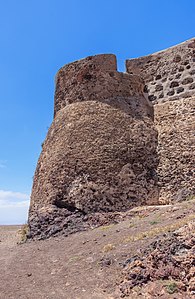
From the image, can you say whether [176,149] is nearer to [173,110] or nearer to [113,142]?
[173,110]

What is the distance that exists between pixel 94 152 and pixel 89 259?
530 cm

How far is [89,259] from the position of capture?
7.70 m

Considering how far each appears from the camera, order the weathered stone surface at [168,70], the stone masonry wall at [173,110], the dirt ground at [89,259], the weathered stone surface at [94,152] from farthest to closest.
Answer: the weathered stone surface at [168,70], the stone masonry wall at [173,110], the weathered stone surface at [94,152], the dirt ground at [89,259]

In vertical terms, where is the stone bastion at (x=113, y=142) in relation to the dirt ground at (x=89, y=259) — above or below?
above

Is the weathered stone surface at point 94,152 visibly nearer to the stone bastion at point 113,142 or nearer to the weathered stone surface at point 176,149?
the stone bastion at point 113,142

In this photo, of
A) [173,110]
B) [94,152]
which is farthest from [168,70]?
[94,152]

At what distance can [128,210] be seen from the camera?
1134 cm

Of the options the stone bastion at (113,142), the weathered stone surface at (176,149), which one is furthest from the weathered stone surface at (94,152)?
the weathered stone surface at (176,149)

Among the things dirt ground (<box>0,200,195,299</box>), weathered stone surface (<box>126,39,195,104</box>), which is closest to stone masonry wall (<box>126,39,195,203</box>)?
weathered stone surface (<box>126,39,195,104</box>)

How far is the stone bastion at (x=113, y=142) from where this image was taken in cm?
1159

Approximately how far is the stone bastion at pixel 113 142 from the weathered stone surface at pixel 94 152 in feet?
0.12

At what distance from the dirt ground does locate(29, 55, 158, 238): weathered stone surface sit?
1097 millimetres

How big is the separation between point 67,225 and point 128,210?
2127 millimetres

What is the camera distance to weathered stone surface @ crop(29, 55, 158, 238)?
11531 mm
